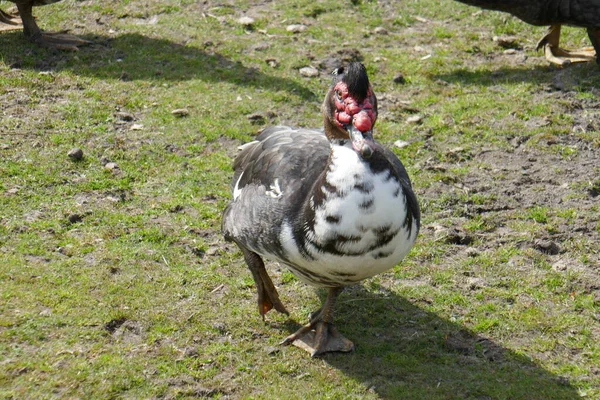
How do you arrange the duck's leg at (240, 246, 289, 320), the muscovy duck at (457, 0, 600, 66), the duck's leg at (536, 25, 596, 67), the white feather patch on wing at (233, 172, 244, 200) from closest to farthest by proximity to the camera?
the duck's leg at (240, 246, 289, 320), the white feather patch on wing at (233, 172, 244, 200), the muscovy duck at (457, 0, 600, 66), the duck's leg at (536, 25, 596, 67)

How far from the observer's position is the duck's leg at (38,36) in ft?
28.7

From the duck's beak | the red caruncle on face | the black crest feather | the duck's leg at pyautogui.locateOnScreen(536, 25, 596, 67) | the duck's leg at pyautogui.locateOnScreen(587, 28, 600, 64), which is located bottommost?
the duck's leg at pyautogui.locateOnScreen(536, 25, 596, 67)

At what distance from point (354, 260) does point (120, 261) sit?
201 centimetres

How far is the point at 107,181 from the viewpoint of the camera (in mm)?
6637

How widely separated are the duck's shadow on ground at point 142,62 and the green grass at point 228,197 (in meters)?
0.03

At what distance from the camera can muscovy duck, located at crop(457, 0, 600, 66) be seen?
831 cm

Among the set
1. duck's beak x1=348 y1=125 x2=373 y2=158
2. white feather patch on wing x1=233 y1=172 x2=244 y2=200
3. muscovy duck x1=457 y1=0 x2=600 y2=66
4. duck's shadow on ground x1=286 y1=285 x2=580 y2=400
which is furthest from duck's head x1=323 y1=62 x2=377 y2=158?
muscovy duck x1=457 y1=0 x2=600 y2=66

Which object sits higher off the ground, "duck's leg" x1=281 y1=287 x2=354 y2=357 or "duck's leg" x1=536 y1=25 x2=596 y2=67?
"duck's leg" x1=536 y1=25 x2=596 y2=67

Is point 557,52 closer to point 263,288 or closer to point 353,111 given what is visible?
point 263,288

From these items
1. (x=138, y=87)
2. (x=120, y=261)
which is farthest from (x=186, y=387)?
(x=138, y=87)

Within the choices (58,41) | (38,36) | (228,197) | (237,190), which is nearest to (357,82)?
(237,190)

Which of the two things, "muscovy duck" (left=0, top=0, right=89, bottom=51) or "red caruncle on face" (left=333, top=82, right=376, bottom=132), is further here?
"muscovy duck" (left=0, top=0, right=89, bottom=51)

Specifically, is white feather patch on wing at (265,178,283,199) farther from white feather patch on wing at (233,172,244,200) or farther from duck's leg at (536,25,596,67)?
duck's leg at (536,25,596,67)

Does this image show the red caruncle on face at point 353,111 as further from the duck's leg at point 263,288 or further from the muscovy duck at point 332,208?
the duck's leg at point 263,288
